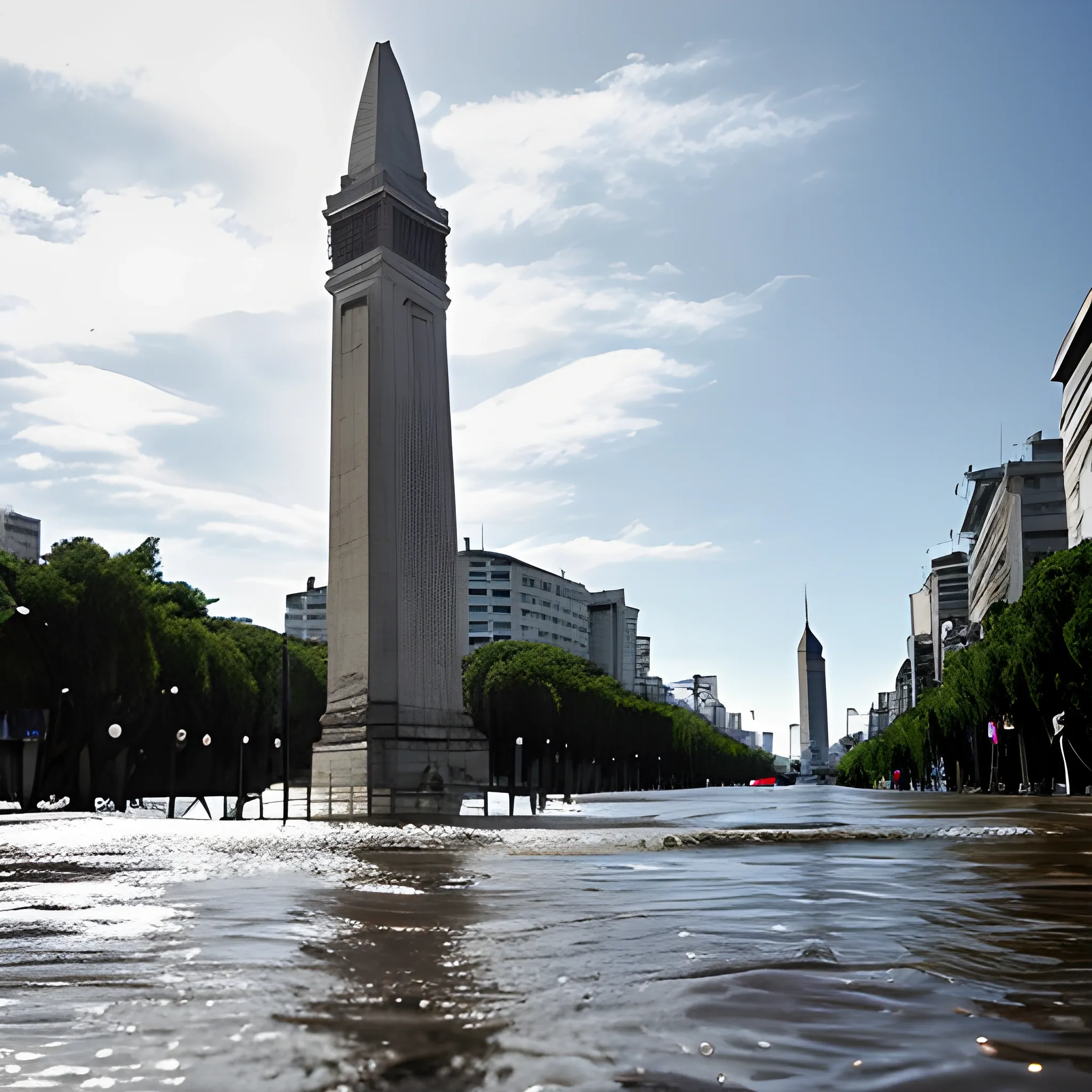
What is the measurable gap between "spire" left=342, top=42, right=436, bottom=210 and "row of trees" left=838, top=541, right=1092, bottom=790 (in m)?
32.1

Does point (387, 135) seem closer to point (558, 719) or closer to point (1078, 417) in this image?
point (558, 719)

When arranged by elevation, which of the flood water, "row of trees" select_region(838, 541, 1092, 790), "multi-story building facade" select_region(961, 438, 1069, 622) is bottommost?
the flood water

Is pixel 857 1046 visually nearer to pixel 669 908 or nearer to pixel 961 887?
pixel 669 908

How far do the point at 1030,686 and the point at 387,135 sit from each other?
36.4 metres

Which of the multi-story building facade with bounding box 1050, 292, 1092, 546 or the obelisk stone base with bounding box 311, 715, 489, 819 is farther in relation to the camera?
the multi-story building facade with bounding box 1050, 292, 1092, 546

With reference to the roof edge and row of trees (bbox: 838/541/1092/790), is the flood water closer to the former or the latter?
row of trees (bbox: 838/541/1092/790)

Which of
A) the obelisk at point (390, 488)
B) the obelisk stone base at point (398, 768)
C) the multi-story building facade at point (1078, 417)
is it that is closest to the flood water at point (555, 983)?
the obelisk stone base at point (398, 768)

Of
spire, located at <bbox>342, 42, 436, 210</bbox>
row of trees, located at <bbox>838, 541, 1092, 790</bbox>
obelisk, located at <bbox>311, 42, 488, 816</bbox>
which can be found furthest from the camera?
spire, located at <bbox>342, 42, 436, 210</bbox>

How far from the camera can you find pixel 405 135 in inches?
2344

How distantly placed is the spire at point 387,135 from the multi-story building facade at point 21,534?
95902mm

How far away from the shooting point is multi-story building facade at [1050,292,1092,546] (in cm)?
8838

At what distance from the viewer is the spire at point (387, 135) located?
5791cm

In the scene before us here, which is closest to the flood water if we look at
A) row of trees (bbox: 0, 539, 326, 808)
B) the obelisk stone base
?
the obelisk stone base

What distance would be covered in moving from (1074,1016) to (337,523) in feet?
169
